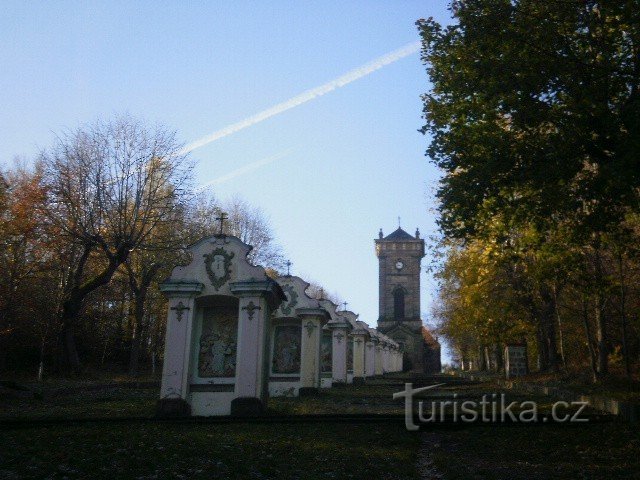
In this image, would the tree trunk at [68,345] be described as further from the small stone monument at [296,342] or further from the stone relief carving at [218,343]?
the stone relief carving at [218,343]

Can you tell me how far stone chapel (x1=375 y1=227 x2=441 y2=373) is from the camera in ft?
280

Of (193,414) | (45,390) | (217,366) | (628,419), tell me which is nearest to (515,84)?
(628,419)

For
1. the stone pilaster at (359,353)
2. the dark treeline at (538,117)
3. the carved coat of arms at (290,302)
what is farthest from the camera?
the stone pilaster at (359,353)

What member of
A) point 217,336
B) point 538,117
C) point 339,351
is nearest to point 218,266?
point 217,336

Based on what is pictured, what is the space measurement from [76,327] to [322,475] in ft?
110

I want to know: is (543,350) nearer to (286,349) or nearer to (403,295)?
(286,349)

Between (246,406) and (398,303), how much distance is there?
74.2 meters

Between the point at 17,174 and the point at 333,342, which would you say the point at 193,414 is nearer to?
the point at 333,342

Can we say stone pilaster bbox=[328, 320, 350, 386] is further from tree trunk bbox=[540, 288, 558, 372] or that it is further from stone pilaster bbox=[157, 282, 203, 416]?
stone pilaster bbox=[157, 282, 203, 416]

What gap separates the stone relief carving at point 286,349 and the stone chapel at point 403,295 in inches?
2393

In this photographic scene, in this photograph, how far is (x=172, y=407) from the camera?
16.0m

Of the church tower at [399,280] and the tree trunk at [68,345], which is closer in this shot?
the tree trunk at [68,345]

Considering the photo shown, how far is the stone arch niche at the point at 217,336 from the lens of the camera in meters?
16.3

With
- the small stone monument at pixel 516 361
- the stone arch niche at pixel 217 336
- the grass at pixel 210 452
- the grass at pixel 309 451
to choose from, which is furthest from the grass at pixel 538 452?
the small stone monument at pixel 516 361
